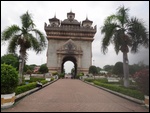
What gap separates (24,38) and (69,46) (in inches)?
1257

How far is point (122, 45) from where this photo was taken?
15750 mm

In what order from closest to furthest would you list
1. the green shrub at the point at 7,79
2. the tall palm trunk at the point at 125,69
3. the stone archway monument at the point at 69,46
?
1. the green shrub at the point at 7,79
2. the tall palm trunk at the point at 125,69
3. the stone archway monument at the point at 69,46

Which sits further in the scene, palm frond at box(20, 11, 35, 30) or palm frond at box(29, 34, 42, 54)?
palm frond at box(20, 11, 35, 30)

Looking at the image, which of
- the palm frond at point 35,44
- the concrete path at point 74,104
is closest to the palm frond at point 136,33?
the concrete path at point 74,104

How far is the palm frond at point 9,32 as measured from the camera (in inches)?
623

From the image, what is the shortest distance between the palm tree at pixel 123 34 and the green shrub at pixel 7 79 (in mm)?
10067

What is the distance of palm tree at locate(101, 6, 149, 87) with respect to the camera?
49.5 ft

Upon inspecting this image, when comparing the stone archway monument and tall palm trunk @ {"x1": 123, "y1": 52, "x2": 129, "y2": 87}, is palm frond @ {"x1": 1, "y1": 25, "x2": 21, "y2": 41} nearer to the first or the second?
tall palm trunk @ {"x1": 123, "y1": 52, "x2": 129, "y2": 87}

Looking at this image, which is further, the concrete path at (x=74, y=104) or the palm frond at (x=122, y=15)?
the palm frond at (x=122, y=15)

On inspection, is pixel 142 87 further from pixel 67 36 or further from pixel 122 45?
pixel 67 36

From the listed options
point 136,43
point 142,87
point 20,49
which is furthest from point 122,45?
point 20,49

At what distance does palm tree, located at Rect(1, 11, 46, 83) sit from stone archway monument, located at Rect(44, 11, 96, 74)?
30.7m

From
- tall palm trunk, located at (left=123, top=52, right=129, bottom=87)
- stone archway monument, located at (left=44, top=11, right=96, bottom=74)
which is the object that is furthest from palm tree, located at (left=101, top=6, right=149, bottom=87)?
stone archway monument, located at (left=44, top=11, right=96, bottom=74)

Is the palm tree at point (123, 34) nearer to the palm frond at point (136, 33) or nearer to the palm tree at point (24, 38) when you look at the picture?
the palm frond at point (136, 33)
